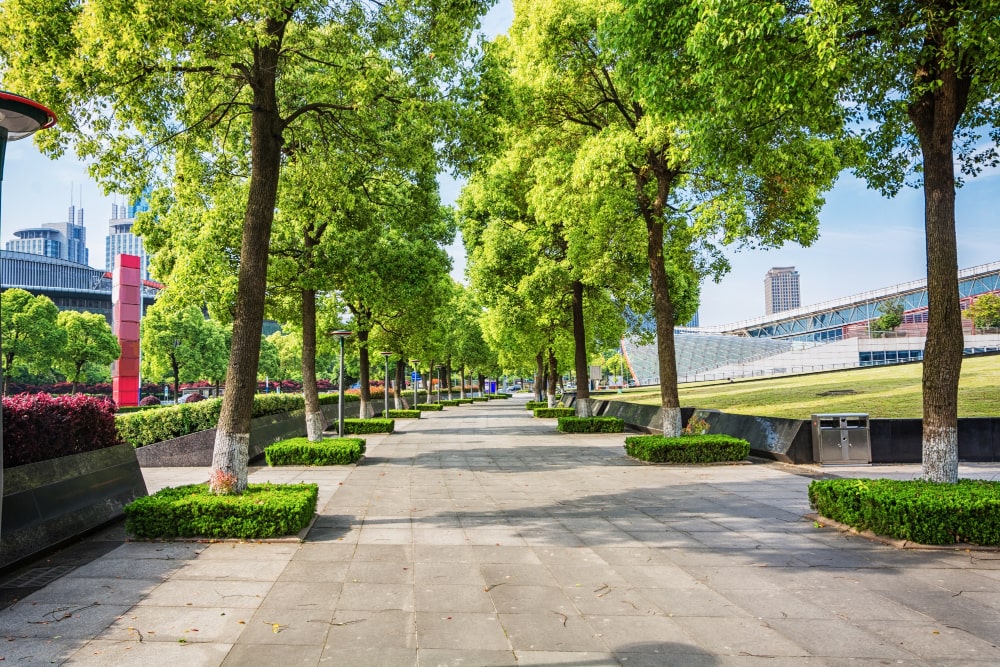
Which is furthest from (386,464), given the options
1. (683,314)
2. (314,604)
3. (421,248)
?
(683,314)

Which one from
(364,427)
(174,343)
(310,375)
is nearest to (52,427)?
(310,375)

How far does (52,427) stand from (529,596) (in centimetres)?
654

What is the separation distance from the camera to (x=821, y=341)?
364 ft

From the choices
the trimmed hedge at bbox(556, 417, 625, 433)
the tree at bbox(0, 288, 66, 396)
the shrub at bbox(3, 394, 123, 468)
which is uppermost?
the tree at bbox(0, 288, 66, 396)

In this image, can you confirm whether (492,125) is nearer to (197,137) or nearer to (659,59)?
(659,59)

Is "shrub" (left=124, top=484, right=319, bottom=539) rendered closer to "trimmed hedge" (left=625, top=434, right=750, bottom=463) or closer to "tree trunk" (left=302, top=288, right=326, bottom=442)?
"tree trunk" (left=302, top=288, right=326, bottom=442)

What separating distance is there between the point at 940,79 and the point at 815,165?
4.71 meters

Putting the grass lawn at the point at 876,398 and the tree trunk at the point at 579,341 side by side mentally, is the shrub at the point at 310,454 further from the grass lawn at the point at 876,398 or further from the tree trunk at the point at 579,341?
the grass lawn at the point at 876,398

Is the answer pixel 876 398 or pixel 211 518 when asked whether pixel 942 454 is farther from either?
pixel 876 398

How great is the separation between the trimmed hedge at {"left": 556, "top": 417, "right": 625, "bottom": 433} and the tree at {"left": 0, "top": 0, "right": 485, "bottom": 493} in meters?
16.7

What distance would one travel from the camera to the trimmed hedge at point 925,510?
7266 millimetres

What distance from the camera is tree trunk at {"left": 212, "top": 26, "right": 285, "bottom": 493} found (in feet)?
29.0

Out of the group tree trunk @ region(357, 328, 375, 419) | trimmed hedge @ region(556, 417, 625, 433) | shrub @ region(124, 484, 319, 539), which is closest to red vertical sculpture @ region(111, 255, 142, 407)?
tree trunk @ region(357, 328, 375, 419)

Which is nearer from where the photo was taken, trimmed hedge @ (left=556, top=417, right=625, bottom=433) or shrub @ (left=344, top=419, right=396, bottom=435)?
shrub @ (left=344, top=419, right=396, bottom=435)
